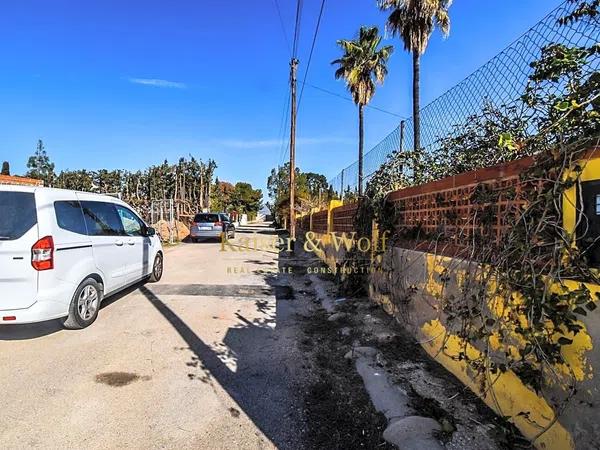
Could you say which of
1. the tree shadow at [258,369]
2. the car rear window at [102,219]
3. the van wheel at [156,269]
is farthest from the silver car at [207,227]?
the tree shadow at [258,369]

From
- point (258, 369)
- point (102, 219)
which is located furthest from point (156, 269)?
point (258, 369)

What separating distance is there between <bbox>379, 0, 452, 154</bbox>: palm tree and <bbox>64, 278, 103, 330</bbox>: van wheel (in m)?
11.5

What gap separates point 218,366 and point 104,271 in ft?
8.93

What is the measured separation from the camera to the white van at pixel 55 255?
4238mm

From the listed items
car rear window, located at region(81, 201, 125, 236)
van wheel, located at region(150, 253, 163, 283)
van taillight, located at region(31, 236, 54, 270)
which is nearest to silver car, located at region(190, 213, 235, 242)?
van wheel, located at region(150, 253, 163, 283)

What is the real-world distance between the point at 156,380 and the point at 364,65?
21.3 meters

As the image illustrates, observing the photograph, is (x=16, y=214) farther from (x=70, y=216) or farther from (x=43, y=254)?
(x=70, y=216)

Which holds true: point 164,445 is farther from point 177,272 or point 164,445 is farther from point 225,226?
point 225,226

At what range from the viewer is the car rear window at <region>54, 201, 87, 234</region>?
4.71 meters

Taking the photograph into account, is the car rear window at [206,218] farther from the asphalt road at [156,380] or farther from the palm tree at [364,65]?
the asphalt road at [156,380]

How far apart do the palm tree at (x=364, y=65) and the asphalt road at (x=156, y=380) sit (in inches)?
697

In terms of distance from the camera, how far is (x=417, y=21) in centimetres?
1355

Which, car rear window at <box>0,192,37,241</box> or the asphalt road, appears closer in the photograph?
the asphalt road

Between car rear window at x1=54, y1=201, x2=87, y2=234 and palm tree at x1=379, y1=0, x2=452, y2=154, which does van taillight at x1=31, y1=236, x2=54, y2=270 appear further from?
palm tree at x1=379, y1=0, x2=452, y2=154
